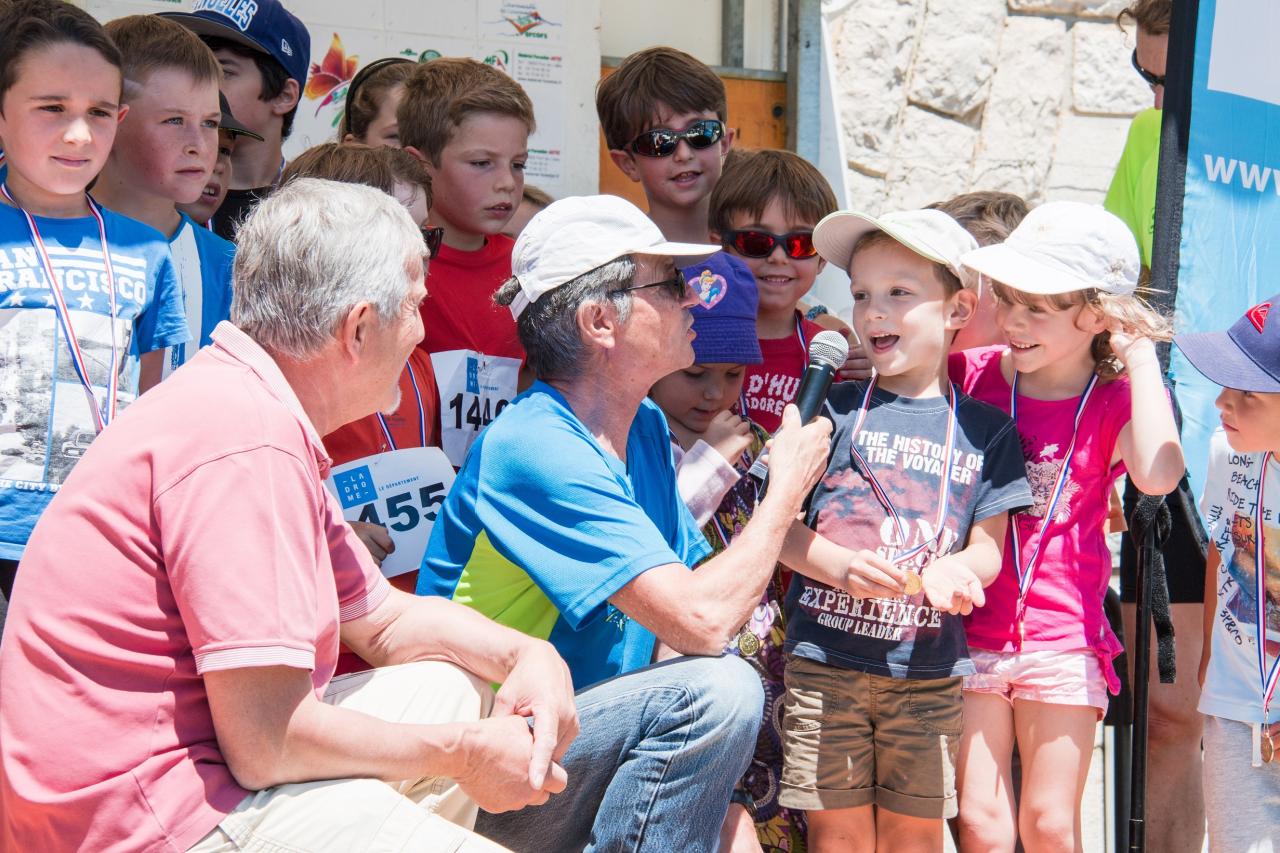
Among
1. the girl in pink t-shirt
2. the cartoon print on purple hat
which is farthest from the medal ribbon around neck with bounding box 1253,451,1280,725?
the cartoon print on purple hat

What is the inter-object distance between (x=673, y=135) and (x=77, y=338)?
202cm

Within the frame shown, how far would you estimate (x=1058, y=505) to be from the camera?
10.5 feet

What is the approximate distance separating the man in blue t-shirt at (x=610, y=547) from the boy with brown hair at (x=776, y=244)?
0.77 metres

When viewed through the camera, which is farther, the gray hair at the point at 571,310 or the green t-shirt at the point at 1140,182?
the green t-shirt at the point at 1140,182

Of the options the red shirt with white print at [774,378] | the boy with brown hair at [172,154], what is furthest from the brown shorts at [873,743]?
the boy with brown hair at [172,154]

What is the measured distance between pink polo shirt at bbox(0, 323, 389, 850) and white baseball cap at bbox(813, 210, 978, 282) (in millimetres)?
1715

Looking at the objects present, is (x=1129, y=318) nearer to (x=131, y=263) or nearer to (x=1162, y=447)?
(x=1162, y=447)

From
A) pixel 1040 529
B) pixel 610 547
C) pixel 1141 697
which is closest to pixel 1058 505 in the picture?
pixel 1040 529

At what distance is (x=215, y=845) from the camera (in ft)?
6.61

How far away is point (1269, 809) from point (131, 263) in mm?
2809

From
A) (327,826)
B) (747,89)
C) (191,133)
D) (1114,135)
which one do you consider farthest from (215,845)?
Result: (1114,135)

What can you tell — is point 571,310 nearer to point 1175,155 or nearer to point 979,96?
point 1175,155

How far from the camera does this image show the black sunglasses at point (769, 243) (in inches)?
149

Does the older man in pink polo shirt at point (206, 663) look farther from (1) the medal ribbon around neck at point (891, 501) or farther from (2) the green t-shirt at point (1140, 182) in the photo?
(2) the green t-shirt at point (1140, 182)
